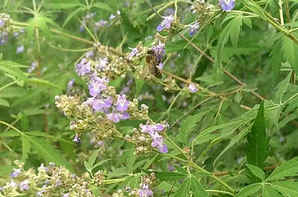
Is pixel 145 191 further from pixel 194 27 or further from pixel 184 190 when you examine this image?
pixel 194 27

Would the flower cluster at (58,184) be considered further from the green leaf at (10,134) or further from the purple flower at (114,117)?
the green leaf at (10,134)

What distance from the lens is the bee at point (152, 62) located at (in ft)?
7.79

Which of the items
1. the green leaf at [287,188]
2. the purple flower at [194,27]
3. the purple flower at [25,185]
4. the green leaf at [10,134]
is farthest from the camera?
the green leaf at [10,134]

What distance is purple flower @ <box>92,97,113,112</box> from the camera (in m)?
2.06

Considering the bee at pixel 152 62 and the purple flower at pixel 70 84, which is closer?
the bee at pixel 152 62

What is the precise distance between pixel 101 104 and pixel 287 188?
0.81 metres

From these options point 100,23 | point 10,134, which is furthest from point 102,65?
point 100,23

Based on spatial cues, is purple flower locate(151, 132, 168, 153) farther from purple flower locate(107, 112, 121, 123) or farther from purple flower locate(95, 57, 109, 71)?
purple flower locate(95, 57, 109, 71)

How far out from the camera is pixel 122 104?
202 centimetres

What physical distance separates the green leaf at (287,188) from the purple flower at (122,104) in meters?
0.66

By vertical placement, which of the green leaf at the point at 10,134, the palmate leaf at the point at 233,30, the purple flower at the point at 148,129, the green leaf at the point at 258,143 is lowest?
the green leaf at the point at 10,134

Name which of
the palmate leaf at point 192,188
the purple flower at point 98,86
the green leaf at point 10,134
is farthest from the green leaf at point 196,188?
the green leaf at point 10,134

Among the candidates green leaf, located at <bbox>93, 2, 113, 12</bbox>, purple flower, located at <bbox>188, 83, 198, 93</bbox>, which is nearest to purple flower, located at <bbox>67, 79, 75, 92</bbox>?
green leaf, located at <bbox>93, 2, 113, 12</bbox>

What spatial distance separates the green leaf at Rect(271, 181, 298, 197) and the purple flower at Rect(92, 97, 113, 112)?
0.73 m
